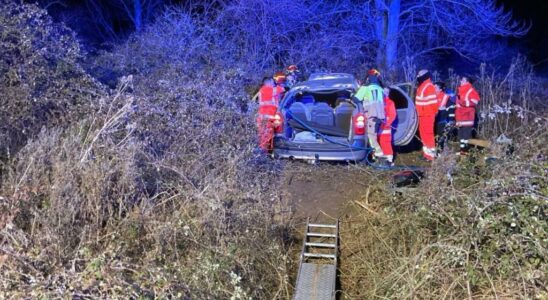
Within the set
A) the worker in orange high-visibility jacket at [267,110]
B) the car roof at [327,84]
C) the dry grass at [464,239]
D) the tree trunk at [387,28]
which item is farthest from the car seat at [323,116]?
the tree trunk at [387,28]

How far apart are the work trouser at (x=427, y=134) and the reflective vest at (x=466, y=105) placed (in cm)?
46

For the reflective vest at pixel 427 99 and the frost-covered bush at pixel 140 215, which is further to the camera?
the reflective vest at pixel 427 99

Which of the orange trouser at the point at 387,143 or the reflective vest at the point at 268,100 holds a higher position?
the reflective vest at the point at 268,100

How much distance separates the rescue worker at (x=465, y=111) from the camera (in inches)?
365

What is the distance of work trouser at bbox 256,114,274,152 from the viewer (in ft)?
27.8

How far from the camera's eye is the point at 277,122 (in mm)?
8844

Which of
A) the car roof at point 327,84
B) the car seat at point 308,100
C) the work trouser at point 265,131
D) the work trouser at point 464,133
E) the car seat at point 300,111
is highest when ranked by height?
the car roof at point 327,84

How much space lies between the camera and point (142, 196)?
5.72m

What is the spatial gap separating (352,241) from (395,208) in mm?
694

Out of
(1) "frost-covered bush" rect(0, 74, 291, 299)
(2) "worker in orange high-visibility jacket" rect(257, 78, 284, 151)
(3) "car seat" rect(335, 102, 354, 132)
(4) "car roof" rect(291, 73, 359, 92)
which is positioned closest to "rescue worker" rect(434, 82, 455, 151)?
(3) "car seat" rect(335, 102, 354, 132)

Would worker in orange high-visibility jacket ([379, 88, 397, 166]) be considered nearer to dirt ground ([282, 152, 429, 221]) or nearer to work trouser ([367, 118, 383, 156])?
work trouser ([367, 118, 383, 156])

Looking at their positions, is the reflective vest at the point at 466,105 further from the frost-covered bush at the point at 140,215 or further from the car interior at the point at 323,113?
the frost-covered bush at the point at 140,215

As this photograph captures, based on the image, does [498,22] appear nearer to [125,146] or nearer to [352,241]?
[352,241]

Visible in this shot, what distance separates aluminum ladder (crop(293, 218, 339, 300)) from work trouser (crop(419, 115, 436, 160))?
3.36 m
